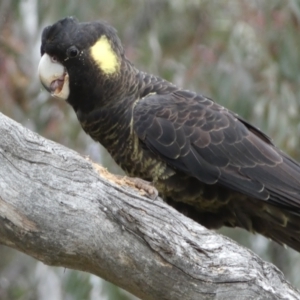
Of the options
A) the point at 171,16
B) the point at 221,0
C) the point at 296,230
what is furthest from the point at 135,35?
the point at 296,230

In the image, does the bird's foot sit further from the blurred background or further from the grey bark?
the blurred background

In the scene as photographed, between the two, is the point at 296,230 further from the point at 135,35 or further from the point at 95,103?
the point at 135,35

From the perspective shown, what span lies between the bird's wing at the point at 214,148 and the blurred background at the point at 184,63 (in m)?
1.13

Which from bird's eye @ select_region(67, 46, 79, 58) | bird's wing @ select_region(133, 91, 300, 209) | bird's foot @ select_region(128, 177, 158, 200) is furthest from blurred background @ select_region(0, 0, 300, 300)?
bird's foot @ select_region(128, 177, 158, 200)

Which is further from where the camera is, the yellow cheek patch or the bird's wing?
the yellow cheek patch

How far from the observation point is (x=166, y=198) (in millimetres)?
2855

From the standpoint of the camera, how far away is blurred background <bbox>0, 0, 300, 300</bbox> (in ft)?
14.0

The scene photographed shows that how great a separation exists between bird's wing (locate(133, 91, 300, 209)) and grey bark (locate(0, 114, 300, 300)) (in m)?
0.59

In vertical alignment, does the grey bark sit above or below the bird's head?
below

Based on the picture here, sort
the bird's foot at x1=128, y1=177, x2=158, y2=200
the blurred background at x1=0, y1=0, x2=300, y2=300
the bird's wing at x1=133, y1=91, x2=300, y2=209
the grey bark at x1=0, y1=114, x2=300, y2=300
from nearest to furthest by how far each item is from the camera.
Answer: the grey bark at x1=0, y1=114, x2=300, y2=300 → the bird's foot at x1=128, y1=177, x2=158, y2=200 → the bird's wing at x1=133, y1=91, x2=300, y2=209 → the blurred background at x1=0, y1=0, x2=300, y2=300

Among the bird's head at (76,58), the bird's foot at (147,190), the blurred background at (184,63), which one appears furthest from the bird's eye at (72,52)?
the blurred background at (184,63)

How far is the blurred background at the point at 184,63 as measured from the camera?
4258mm

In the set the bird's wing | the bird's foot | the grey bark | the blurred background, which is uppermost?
the blurred background

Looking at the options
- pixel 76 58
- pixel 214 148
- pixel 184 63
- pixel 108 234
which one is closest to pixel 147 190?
pixel 108 234
